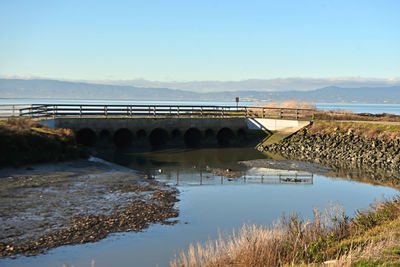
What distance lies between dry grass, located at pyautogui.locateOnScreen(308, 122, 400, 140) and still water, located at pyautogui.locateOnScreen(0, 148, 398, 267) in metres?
8.26

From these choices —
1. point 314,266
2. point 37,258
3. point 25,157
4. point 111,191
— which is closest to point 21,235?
point 37,258

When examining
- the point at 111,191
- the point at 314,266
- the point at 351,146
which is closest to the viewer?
the point at 314,266

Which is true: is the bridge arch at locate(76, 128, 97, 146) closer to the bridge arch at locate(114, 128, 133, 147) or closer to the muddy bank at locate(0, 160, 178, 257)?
the bridge arch at locate(114, 128, 133, 147)

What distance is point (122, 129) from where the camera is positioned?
1828 inches

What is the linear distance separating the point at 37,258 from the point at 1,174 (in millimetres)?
12364

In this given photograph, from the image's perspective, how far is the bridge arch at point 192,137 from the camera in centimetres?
4826

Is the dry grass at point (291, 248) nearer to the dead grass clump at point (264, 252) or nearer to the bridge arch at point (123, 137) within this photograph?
the dead grass clump at point (264, 252)

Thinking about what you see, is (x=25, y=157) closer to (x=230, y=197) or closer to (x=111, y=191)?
(x=111, y=191)

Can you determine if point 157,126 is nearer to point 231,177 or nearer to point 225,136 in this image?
point 225,136

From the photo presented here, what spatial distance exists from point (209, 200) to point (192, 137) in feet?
92.4

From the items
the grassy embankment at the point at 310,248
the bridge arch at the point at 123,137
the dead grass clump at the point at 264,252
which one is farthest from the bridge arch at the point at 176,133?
the dead grass clump at the point at 264,252

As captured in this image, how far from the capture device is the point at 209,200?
21047 mm

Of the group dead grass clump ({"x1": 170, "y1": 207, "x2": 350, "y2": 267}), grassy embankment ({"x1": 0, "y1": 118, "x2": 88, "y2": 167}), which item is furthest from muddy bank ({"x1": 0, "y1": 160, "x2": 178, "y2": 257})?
dead grass clump ({"x1": 170, "y1": 207, "x2": 350, "y2": 267})

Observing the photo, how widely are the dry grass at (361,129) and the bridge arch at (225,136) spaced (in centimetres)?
870
